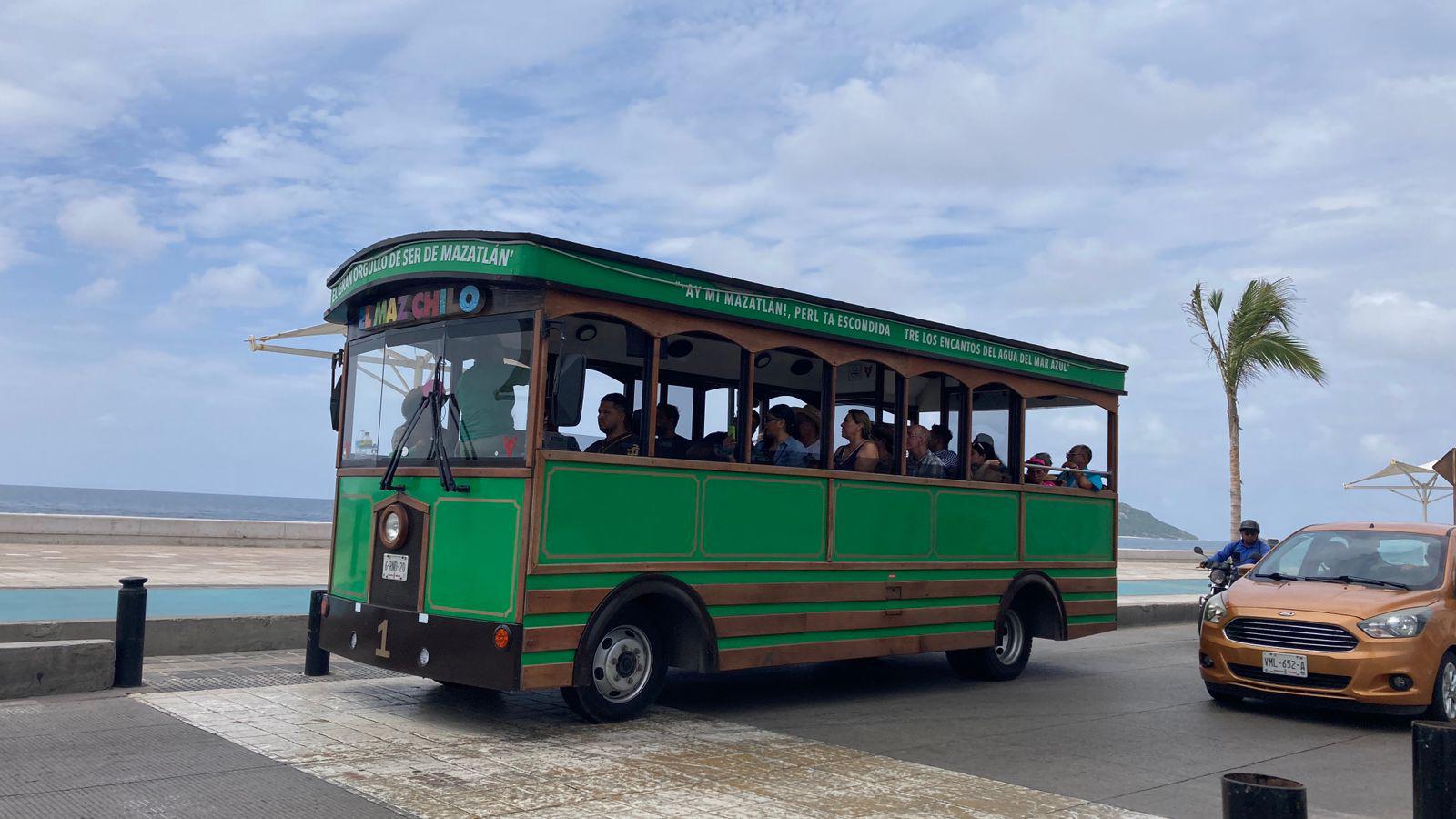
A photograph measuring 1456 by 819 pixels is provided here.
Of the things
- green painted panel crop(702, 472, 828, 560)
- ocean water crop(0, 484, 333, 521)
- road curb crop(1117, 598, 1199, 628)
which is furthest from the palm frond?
ocean water crop(0, 484, 333, 521)

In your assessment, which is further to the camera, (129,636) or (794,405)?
(794,405)

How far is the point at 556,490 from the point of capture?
7512 millimetres

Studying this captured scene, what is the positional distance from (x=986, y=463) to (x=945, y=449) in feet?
1.66

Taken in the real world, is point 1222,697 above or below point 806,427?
below

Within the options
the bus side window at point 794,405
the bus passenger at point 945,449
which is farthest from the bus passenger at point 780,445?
the bus passenger at point 945,449

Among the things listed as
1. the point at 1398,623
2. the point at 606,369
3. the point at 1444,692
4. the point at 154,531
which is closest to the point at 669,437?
the point at 606,369

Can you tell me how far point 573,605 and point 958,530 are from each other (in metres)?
4.32

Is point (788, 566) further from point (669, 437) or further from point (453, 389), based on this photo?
point (453, 389)

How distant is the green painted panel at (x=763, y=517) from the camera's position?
8516 millimetres

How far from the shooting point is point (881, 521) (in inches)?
388

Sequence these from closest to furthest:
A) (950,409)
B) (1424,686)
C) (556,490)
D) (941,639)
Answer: (556,490) < (1424,686) < (941,639) < (950,409)

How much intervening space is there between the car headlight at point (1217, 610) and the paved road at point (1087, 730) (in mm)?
732

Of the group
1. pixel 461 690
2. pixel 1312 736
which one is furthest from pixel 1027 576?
pixel 461 690

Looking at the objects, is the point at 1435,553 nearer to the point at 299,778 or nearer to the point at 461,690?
the point at 461,690
